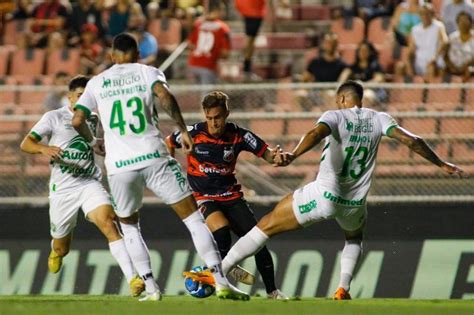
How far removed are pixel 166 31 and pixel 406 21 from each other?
3.87 metres

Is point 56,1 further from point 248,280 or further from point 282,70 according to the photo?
point 248,280

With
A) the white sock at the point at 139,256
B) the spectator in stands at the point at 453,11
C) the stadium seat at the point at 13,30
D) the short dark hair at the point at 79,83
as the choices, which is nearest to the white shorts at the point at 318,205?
the white sock at the point at 139,256

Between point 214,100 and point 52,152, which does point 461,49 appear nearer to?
point 214,100

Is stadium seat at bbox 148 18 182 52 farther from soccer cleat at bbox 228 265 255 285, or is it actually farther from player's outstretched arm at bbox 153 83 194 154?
player's outstretched arm at bbox 153 83 194 154

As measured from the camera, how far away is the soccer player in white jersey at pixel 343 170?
11.5 metres

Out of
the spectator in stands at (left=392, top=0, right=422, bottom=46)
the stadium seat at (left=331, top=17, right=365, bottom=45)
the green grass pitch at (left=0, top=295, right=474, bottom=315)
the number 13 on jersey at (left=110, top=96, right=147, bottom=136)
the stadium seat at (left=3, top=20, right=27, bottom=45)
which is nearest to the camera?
the green grass pitch at (left=0, top=295, right=474, bottom=315)

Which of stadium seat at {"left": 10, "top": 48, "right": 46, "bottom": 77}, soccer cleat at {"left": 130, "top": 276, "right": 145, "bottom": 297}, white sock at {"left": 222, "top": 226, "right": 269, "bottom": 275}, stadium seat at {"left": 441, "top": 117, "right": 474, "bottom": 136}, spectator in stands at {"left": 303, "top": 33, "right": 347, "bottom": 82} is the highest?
stadium seat at {"left": 441, "top": 117, "right": 474, "bottom": 136}

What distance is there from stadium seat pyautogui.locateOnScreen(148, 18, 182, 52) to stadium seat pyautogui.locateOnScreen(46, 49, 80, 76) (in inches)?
58.3

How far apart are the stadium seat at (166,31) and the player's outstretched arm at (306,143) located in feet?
31.0

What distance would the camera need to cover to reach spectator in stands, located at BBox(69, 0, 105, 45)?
2066cm

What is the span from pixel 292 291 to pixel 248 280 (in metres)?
3.32

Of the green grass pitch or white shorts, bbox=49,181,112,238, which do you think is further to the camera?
white shorts, bbox=49,181,112,238

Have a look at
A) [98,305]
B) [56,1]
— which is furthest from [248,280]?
[56,1]

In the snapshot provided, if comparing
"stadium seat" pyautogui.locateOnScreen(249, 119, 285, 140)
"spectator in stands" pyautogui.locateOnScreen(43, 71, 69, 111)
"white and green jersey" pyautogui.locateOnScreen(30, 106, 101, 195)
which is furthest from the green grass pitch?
"spectator in stands" pyautogui.locateOnScreen(43, 71, 69, 111)
